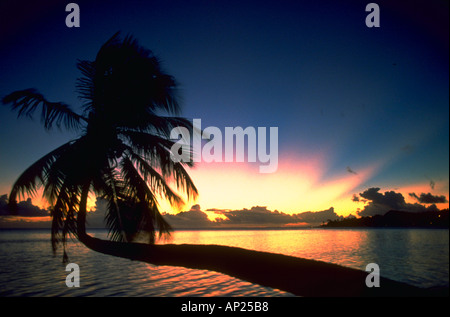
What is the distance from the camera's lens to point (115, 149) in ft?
17.6

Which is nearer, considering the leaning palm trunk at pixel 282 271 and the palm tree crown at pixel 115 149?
the leaning palm trunk at pixel 282 271

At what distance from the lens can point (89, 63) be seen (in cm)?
591

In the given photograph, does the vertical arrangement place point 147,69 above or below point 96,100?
above

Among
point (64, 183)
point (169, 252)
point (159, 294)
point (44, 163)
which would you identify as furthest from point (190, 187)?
point (159, 294)

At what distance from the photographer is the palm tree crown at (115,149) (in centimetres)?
515

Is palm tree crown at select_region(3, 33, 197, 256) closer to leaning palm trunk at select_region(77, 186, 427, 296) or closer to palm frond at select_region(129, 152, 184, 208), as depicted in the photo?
palm frond at select_region(129, 152, 184, 208)

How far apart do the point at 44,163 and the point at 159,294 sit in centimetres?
697

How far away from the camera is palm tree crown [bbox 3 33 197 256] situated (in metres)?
5.15

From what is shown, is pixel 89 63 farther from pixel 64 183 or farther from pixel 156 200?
pixel 156 200

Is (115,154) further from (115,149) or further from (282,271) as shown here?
(282,271)

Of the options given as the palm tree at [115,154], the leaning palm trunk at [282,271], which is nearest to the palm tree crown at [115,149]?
the palm tree at [115,154]

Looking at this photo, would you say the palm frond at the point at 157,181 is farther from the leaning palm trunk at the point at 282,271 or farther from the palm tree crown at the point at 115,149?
the leaning palm trunk at the point at 282,271

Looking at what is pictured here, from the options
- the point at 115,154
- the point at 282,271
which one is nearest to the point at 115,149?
the point at 115,154

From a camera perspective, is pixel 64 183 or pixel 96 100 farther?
pixel 96 100
